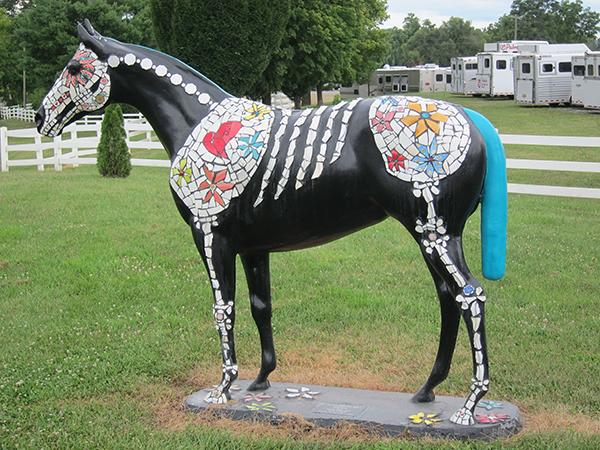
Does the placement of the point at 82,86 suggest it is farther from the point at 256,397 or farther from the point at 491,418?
the point at 491,418

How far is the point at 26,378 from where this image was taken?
4641 mm

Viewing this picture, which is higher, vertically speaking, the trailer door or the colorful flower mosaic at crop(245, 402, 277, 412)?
the trailer door

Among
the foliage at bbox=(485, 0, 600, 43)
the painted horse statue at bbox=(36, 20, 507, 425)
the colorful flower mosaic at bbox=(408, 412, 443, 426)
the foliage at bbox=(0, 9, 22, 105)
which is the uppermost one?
the foliage at bbox=(485, 0, 600, 43)

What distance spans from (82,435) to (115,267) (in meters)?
3.67

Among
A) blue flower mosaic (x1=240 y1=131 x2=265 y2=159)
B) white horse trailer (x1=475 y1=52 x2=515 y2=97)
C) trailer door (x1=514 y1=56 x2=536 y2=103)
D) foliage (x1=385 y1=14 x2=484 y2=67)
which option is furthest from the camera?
foliage (x1=385 y1=14 x2=484 y2=67)

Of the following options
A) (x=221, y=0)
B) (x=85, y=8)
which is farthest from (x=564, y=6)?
(x=221, y=0)

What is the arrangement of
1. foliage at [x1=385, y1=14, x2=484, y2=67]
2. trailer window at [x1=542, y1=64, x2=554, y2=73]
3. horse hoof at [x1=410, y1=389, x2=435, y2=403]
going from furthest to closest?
foliage at [x1=385, y1=14, x2=484, y2=67], trailer window at [x1=542, y1=64, x2=554, y2=73], horse hoof at [x1=410, y1=389, x2=435, y2=403]

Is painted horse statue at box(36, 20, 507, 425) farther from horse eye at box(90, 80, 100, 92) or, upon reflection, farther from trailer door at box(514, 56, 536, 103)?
trailer door at box(514, 56, 536, 103)

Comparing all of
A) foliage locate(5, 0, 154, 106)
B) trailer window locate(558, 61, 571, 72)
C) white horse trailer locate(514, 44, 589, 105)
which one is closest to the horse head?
white horse trailer locate(514, 44, 589, 105)

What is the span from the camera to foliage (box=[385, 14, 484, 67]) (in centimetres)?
10381

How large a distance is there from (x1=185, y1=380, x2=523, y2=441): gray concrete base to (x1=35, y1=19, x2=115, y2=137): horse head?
7.19 ft

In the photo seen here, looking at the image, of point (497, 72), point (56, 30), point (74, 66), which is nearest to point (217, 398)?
point (74, 66)

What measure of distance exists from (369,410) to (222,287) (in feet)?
4.18

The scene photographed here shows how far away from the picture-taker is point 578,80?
26859 mm
